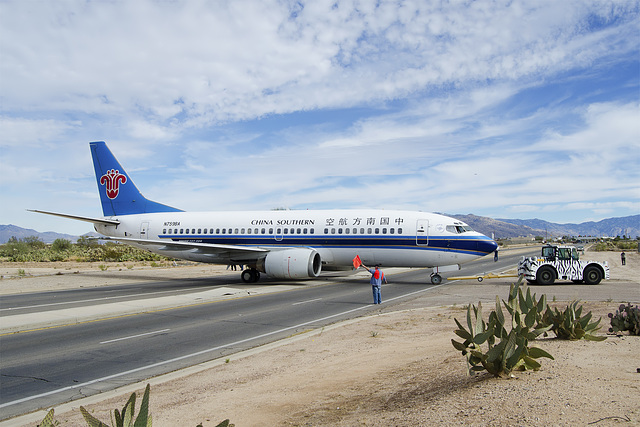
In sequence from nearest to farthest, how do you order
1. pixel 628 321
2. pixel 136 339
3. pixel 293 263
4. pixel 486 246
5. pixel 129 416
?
pixel 129 416, pixel 628 321, pixel 136 339, pixel 486 246, pixel 293 263

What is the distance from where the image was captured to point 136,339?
38.2ft

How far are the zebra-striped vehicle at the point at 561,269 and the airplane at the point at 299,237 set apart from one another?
6.64 feet

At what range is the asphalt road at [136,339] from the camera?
8.11m

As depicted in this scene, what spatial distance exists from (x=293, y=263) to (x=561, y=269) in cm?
1307

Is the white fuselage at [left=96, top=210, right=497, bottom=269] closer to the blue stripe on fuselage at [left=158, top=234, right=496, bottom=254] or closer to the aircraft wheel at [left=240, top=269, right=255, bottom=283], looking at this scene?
the blue stripe on fuselage at [left=158, top=234, right=496, bottom=254]

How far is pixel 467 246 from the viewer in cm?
2423

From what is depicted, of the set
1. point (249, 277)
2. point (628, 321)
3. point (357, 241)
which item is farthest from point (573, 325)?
point (249, 277)

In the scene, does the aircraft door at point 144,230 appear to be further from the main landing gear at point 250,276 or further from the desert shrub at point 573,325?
the desert shrub at point 573,325

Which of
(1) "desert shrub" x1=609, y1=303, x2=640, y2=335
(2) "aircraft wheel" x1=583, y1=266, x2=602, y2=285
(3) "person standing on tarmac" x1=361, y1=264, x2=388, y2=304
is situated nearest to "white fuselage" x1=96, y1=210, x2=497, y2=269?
(2) "aircraft wheel" x1=583, y1=266, x2=602, y2=285

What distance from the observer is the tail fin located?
3334 cm

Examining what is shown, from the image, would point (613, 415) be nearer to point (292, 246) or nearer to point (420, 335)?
point (420, 335)

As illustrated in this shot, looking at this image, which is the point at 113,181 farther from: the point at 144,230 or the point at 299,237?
the point at 299,237

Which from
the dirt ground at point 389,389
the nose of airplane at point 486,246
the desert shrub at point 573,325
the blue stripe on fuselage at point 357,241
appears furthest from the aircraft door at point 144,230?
the desert shrub at point 573,325

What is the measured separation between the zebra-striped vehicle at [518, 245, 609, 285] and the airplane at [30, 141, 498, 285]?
2022 millimetres
